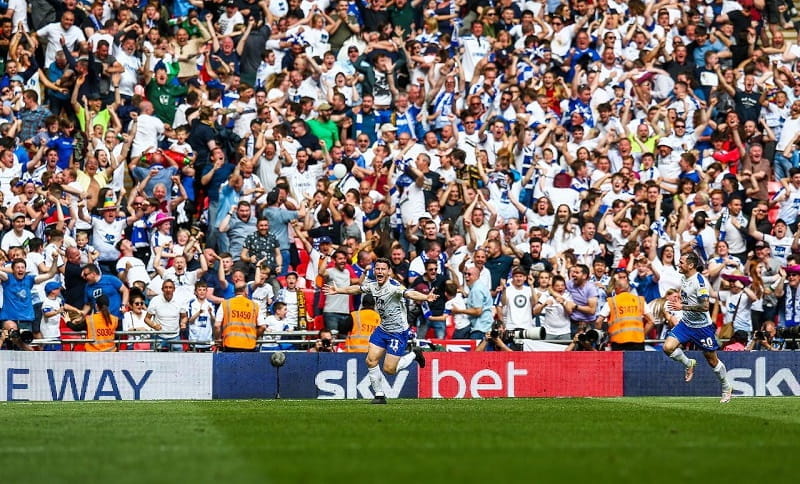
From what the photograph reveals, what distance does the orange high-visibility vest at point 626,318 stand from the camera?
23.5m

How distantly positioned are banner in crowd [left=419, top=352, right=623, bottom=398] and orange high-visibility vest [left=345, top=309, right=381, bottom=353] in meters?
1.09

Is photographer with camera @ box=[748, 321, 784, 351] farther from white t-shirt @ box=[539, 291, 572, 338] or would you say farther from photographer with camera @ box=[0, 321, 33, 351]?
photographer with camera @ box=[0, 321, 33, 351]

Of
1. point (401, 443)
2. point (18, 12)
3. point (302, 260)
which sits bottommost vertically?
point (401, 443)

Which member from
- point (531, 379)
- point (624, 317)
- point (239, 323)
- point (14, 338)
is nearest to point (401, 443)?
point (239, 323)

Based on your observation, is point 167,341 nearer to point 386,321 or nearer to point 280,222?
point 280,222

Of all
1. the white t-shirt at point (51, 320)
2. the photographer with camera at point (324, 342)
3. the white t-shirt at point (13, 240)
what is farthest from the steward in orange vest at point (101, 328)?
the photographer with camera at point (324, 342)

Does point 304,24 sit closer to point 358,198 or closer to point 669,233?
point 358,198

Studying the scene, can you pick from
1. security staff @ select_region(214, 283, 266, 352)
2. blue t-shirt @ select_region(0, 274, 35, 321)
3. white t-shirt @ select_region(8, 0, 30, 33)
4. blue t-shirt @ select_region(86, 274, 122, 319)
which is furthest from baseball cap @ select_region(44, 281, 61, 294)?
white t-shirt @ select_region(8, 0, 30, 33)

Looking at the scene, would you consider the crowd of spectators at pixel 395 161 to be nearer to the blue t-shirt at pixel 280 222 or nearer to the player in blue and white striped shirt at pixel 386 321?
the blue t-shirt at pixel 280 222

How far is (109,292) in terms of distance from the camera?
77.0 feet

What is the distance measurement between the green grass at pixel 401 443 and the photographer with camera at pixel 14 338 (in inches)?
138

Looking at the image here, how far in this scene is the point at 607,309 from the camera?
24094mm

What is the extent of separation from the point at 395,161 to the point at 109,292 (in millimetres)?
6003

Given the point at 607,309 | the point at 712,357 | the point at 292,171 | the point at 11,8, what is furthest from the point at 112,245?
the point at 712,357
